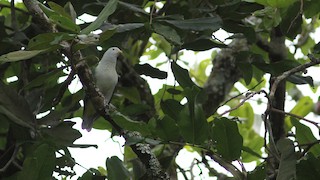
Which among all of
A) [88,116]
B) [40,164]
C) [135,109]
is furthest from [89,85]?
[135,109]

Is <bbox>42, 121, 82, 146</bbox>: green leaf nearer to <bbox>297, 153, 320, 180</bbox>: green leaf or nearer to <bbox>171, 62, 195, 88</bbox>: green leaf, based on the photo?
<bbox>171, 62, 195, 88</bbox>: green leaf

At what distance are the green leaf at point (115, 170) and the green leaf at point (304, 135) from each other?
392 mm

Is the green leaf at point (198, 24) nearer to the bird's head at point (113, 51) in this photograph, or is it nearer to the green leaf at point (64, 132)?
the bird's head at point (113, 51)

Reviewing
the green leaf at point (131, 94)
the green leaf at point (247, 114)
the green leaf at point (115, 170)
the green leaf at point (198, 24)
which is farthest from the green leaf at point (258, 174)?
the green leaf at point (247, 114)

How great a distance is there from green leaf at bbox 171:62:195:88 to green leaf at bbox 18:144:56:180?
401 mm

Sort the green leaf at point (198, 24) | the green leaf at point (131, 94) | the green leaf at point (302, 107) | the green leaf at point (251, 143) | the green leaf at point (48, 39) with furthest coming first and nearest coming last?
the green leaf at point (302, 107) → the green leaf at point (251, 143) → the green leaf at point (131, 94) → the green leaf at point (198, 24) → the green leaf at point (48, 39)

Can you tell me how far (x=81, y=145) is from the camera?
4.52 feet

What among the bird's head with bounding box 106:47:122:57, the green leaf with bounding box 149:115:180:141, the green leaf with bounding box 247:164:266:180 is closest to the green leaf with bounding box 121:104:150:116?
the bird's head with bounding box 106:47:122:57

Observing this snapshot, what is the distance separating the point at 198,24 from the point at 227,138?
34 centimetres

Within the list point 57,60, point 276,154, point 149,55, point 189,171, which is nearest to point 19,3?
point 149,55

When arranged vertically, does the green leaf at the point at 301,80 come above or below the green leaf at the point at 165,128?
above

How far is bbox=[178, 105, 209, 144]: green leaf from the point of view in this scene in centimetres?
117

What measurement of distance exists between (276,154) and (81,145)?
45cm

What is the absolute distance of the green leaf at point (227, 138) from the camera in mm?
1160
